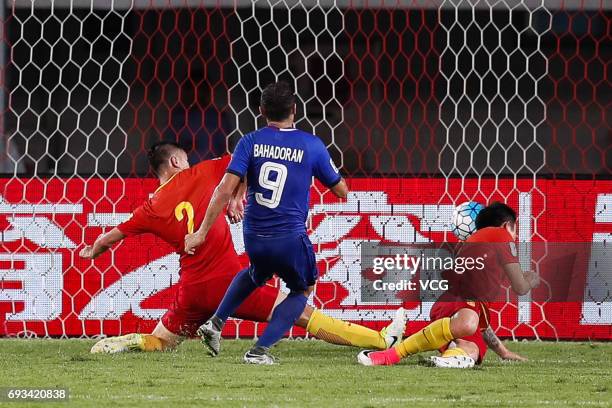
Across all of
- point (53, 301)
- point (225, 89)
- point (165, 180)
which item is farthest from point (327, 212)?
point (225, 89)

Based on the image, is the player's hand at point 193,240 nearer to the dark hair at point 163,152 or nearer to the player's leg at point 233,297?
the player's leg at point 233,297

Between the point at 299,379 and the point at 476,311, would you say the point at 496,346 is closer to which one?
the point at 476,311

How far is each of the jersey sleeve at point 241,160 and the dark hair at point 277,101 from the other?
171 millimetres

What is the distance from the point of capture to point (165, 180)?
7.54 meters

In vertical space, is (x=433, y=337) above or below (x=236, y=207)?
below

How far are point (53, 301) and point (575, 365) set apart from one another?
3.07m

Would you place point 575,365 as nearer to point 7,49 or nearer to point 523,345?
point 523,345

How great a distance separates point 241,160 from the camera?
639 centimetres

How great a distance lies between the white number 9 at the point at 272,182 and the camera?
21.1 ft

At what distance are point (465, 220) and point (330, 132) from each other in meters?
3.58

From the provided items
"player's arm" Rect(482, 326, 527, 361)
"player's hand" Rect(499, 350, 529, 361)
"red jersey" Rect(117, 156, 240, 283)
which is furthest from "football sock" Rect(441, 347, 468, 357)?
"red jersey" Rect(117, 156, 240, 283)

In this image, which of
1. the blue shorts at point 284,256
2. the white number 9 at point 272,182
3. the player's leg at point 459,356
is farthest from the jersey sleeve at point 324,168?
the player's leg at point 459,356

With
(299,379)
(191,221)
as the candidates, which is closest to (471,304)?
(299,379)

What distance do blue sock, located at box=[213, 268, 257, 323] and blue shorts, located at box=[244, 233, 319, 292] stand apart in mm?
135
